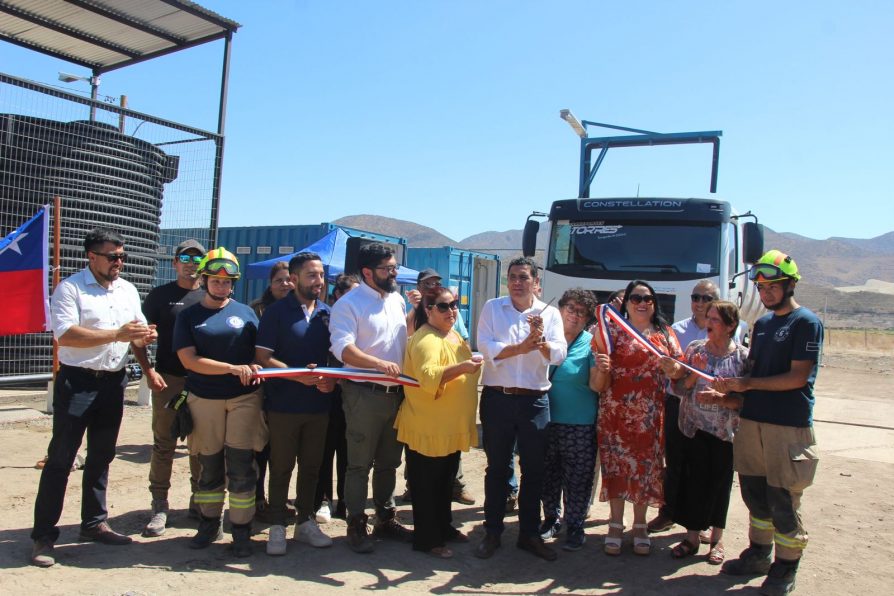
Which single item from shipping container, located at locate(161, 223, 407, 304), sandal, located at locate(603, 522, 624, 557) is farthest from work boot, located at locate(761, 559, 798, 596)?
shipping container, located at locate(161, 223, 407, 304)

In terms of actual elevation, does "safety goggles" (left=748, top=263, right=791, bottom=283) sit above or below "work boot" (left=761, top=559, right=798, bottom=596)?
above

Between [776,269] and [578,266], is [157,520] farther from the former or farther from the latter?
[578,266]

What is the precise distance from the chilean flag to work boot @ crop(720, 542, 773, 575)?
6.87m

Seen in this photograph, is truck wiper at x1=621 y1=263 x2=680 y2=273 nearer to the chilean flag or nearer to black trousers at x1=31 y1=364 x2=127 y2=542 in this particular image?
black trousers at x1=31 y1=364 x2=127 y2=542

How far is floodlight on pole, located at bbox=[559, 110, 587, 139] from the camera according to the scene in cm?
1293

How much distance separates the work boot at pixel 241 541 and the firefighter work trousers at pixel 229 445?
38 millimetres

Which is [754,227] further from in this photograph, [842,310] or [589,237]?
[842,310]

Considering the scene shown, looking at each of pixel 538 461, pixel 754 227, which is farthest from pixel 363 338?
pixel 754 227

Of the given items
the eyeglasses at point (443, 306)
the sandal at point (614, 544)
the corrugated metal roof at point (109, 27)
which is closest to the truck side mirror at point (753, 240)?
the sandal at point (614, 544)

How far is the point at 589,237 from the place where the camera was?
8.95 metres

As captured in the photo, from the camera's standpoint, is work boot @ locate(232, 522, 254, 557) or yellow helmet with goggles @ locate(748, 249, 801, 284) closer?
yellow helmet with goggles @ locate(748, 249, 801, 284)

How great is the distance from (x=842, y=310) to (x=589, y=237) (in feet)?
267

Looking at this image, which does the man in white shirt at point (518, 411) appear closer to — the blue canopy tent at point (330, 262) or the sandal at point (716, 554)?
the sandal at point (716, 554)

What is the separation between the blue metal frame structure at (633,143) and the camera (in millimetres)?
10719
